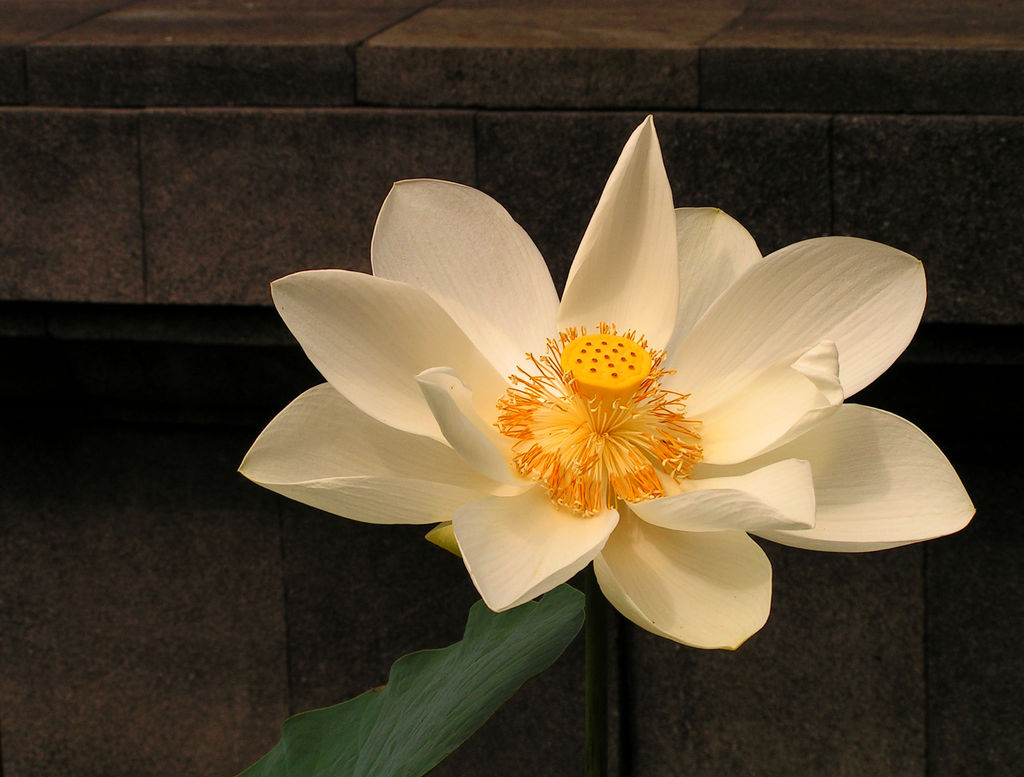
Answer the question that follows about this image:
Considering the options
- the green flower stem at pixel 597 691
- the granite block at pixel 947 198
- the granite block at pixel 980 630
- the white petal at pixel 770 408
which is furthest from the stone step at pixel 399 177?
the green flower stem at pixel 597 691

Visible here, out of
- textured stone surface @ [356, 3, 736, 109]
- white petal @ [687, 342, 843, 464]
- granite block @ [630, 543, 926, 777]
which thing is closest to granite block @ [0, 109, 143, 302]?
textured stone surface @ [356, 3, 736, 109]

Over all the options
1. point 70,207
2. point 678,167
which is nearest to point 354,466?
point 678,167

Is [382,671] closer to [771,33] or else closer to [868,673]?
[868,673]

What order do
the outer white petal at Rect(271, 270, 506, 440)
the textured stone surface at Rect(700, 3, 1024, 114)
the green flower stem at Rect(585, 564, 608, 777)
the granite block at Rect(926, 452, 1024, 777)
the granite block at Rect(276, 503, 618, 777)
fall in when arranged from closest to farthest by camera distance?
the green flower stem at Rect(585, 564, 608, 777)
the outer white petal at Rect(271, 270, 506, 440)
the textured stone surface at Rect(700, 3, 1024, 114)
the granite block at Rect(926, 452, 1024, 777)
the granite block at Rect(276, 503, 618, 777)

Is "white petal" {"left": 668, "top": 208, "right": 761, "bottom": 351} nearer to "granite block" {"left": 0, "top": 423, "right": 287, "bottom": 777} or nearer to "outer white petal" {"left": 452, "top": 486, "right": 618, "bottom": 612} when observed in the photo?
"outer white petal" {"left": 452, "top": 486, "right": 618, "bottom": 612}

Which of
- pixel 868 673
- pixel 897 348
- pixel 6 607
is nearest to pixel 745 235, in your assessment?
pixel 897 348

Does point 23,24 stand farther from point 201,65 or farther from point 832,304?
point 832,304

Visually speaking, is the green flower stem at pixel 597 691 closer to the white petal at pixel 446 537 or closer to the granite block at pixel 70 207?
the white petal at pixel 446 537
